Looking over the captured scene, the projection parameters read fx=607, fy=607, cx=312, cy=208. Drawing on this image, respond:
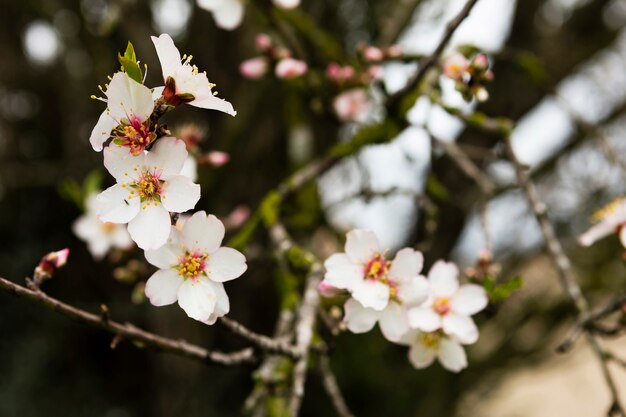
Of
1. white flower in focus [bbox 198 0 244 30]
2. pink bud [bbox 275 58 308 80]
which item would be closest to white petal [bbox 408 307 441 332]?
pink bud [bbox 275 58 308 80]

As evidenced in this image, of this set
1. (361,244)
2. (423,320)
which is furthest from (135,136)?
(423,320)

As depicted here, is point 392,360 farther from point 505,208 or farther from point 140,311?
point 140,311

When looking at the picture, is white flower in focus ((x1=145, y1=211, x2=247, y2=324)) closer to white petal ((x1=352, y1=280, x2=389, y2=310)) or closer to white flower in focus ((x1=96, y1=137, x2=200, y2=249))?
white flower in focus ((x1=96, y1=137, x2=200, y2=249))

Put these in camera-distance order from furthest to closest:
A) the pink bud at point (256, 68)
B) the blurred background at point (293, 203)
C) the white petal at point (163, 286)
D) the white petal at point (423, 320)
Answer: the blurred background at point (293, 203)
the pink bud at point (256, 68)
the white petal at point (423, 320)
the white petal at point (163, 286)

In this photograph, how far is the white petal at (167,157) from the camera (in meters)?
0.72

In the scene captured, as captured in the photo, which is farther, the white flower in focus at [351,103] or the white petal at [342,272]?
the white flower in focus at [351,103]

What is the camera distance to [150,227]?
736 mm

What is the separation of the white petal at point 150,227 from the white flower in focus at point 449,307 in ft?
1.31

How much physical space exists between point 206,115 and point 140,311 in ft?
3.10

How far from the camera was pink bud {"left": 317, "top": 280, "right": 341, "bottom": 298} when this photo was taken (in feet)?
2.91

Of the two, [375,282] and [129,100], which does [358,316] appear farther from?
[129,100]

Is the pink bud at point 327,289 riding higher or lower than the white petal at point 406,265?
lower

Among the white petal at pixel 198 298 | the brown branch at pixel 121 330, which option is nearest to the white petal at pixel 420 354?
the brown branch at pixel 121 330

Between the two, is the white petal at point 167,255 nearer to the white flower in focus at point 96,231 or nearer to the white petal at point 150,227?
the white petal at point 150,227
